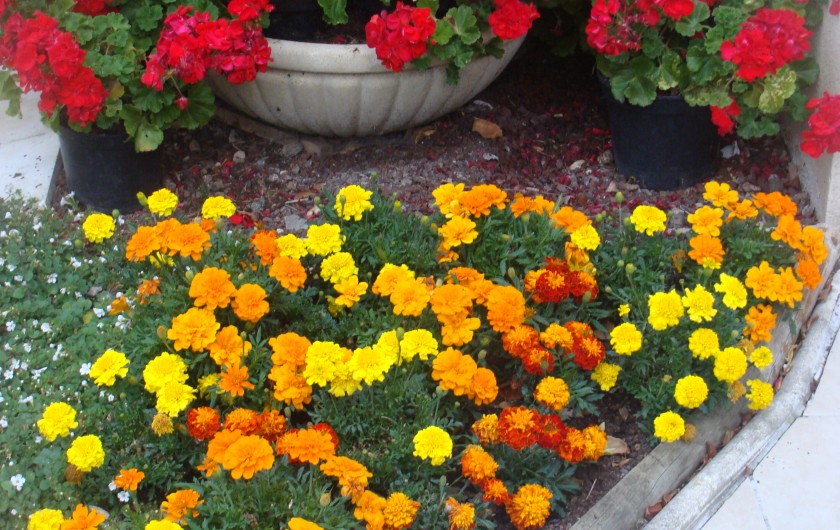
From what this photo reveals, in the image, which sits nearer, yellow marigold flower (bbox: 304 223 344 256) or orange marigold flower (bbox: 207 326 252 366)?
orange marigold flower (bbox: 207 326 252 366)

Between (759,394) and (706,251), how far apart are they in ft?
1.49

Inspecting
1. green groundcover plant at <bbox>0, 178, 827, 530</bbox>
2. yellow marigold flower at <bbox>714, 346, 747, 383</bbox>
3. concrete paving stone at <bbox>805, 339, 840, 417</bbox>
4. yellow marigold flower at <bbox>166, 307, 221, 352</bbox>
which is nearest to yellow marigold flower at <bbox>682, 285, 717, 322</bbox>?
green groundcover plant at <bbox>0, 178, 827, 530</bbox>

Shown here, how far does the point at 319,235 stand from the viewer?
9.29 ft

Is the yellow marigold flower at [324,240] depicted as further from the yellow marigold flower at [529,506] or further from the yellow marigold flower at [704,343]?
the yellow marigold flower at [704,343]

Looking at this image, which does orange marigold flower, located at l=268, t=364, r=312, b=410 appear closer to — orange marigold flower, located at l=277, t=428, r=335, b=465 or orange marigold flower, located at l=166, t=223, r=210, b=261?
orange marigold flower, located at l=277, t=428, r=335, b=465

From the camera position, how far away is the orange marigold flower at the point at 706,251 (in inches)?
114

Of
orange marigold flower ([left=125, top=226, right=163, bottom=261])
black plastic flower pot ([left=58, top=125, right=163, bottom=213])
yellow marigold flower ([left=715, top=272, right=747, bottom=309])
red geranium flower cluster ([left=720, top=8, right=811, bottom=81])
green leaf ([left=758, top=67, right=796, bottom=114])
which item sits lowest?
black plastic flower pot ([left=58, top=125, right=163, bottom=213])

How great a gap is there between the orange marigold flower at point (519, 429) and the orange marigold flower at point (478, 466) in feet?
0.22

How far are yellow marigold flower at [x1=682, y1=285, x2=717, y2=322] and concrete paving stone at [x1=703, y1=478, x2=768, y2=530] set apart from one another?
501 millimetres

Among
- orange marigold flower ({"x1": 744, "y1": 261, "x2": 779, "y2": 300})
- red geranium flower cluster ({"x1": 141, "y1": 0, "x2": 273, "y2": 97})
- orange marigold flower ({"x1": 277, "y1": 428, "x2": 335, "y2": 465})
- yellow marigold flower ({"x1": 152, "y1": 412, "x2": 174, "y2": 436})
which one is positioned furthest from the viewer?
red geranium flower cluster ({"x1": 141, "y1": 0, "x2": 273, "y2": 97})

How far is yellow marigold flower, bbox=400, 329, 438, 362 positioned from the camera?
2.51 m

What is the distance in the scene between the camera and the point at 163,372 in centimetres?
246

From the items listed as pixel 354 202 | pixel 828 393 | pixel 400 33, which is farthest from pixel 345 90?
pixel 828 393

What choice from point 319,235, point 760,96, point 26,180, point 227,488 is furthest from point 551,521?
point 26,180
